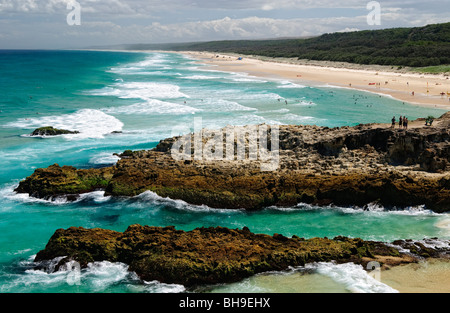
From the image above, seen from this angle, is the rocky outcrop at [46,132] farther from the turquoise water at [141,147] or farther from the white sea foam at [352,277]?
the white sea foam at [352,277]

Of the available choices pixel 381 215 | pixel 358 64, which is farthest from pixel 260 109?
Answer: pixel 358 64

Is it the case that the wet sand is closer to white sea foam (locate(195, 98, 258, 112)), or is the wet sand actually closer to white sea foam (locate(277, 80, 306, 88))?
white sea foam (locate(195, 98, 258, 112))

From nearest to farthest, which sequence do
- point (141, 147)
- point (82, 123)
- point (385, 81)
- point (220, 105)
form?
1. point (141, 147)
2. point (82, 123)
3. point (220, 105)
4. point (385, 81)

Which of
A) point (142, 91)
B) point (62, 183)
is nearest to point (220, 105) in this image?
point (142, 91)

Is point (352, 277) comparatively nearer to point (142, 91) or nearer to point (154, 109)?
point (154, 109)

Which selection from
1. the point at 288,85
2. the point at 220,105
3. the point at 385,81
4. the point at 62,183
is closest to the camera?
the point at 62,183

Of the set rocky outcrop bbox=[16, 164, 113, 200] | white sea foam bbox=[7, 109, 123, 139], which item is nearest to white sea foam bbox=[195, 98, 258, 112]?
white sea foam bbox=[7, 109, 123, 139]
